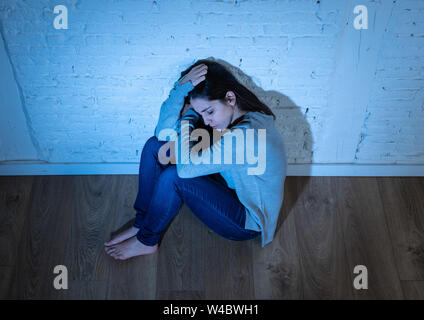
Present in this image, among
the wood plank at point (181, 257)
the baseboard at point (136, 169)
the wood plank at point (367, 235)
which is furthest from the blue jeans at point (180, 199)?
the wood plank at point (367, 235)

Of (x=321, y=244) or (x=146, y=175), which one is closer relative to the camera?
(x=146, y=175)

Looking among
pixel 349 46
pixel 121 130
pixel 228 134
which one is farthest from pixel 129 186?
pixel 349 46

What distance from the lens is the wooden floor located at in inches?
73.0

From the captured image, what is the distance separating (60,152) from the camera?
2131mm

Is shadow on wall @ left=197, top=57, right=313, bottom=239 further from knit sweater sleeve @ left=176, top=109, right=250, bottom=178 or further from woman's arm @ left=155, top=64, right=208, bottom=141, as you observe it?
knit sweater sleeve @ left=176, top=109, right=250, bottom=178

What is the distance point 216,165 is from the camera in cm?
165

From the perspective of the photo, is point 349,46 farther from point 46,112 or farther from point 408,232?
point 46,112

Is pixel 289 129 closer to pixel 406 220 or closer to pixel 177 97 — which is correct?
pixel 177 97

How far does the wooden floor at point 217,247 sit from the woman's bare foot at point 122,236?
0.16ft

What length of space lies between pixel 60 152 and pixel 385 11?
5.06 feet

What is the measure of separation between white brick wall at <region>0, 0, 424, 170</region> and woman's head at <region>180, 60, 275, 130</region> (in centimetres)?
9

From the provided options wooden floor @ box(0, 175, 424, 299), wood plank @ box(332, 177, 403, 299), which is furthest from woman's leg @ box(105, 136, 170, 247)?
wood plank @ box(332, 177, 403, 299)

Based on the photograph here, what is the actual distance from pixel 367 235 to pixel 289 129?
60cm

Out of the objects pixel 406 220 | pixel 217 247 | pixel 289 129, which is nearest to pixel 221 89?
pixel 289 129
